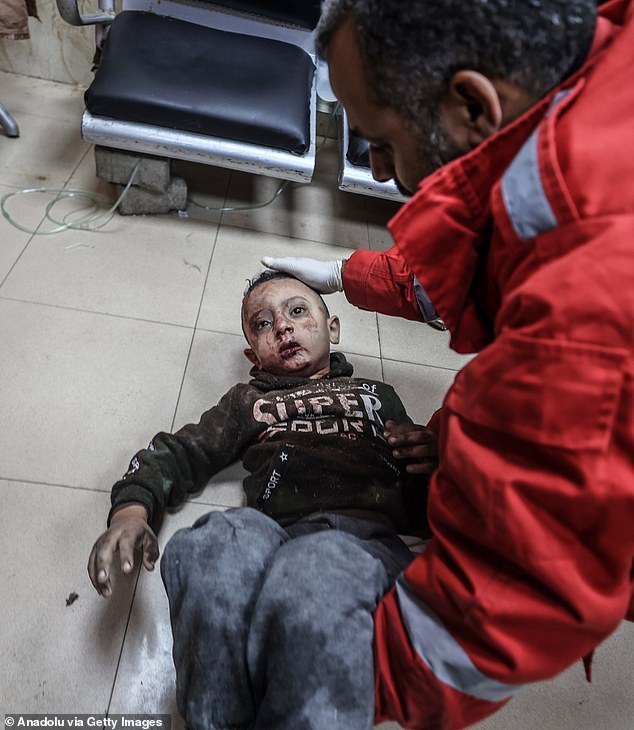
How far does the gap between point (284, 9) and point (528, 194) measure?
1896mm

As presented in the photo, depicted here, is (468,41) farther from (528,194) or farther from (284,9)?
(284,9)

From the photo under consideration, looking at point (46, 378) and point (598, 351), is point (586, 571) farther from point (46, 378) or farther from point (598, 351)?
point (46, 378)

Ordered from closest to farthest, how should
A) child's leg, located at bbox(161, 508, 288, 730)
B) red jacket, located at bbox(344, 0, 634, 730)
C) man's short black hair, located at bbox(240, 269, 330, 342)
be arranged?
red jacket, located at bbox(344, 0, 634, 730) < child's leg, located at bbox(161, 508, 288, 730) < man's short black hair, located at bbox(240, 269, 330, 342)

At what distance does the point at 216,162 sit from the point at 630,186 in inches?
53.7

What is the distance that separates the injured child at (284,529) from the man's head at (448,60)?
0.53 metres

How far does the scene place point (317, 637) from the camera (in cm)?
61

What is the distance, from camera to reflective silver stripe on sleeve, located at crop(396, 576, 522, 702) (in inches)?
20.3

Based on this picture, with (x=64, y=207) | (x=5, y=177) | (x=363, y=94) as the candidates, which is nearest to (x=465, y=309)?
(x=363, y=94)

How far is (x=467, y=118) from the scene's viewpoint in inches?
20.7

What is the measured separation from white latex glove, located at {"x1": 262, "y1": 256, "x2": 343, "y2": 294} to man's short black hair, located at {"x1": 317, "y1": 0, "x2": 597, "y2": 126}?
79 centimetres

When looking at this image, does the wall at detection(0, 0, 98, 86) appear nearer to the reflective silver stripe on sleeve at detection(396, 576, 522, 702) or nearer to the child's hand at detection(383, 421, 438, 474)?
the child's hand at detection(383, 421, 438, 474)

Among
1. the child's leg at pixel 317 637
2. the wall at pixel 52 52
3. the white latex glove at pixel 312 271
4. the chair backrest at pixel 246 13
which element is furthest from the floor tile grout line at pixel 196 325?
the wall at pixel 52 52

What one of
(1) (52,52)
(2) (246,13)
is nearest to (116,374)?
(2) (246,13)

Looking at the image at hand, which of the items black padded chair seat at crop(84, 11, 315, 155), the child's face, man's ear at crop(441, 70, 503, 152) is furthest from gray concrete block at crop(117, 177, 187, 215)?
man's ear at crop(441, 70, 503, 152)
